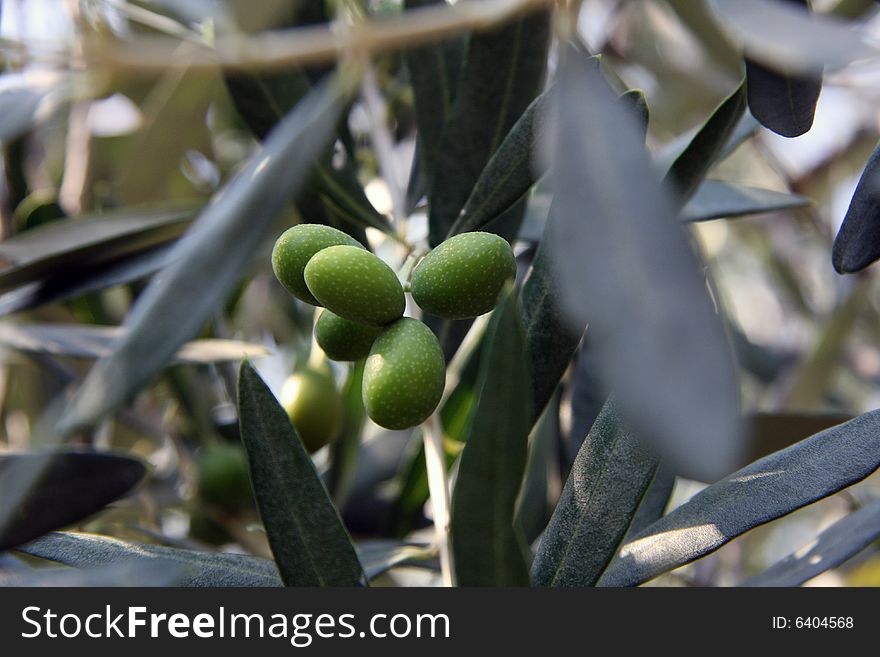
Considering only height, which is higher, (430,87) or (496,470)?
(430,87)

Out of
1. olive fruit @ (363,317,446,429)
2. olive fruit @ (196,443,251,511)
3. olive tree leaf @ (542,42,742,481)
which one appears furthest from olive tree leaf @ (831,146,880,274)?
olive fruit @ (196,443,251,511)

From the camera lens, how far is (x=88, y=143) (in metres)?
1.36

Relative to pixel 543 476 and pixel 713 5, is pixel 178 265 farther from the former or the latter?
pixel 543 476

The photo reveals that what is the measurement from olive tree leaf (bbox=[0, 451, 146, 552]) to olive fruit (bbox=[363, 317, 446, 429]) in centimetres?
30

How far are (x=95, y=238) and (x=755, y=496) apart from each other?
2.15ft

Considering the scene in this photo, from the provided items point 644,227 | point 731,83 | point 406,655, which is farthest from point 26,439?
point 731,83

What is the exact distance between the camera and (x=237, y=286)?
1.22m

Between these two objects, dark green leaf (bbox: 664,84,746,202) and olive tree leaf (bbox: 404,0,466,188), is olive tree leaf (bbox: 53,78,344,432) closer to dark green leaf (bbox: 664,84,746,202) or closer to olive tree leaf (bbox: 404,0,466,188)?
olive tree leaf (bbox: 404,0,466,188)

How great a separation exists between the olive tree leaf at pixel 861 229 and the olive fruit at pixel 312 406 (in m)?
0.65

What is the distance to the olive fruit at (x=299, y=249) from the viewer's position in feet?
1.89

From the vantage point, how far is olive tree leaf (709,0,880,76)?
458 mm

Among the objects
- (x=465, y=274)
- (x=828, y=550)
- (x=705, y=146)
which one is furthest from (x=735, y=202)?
(x=465, y=274)

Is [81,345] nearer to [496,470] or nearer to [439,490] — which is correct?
[439,490]

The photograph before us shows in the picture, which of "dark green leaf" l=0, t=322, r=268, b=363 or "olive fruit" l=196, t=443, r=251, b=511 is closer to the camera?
"dark green leaf" l=0, t=322, r=268, b=363
